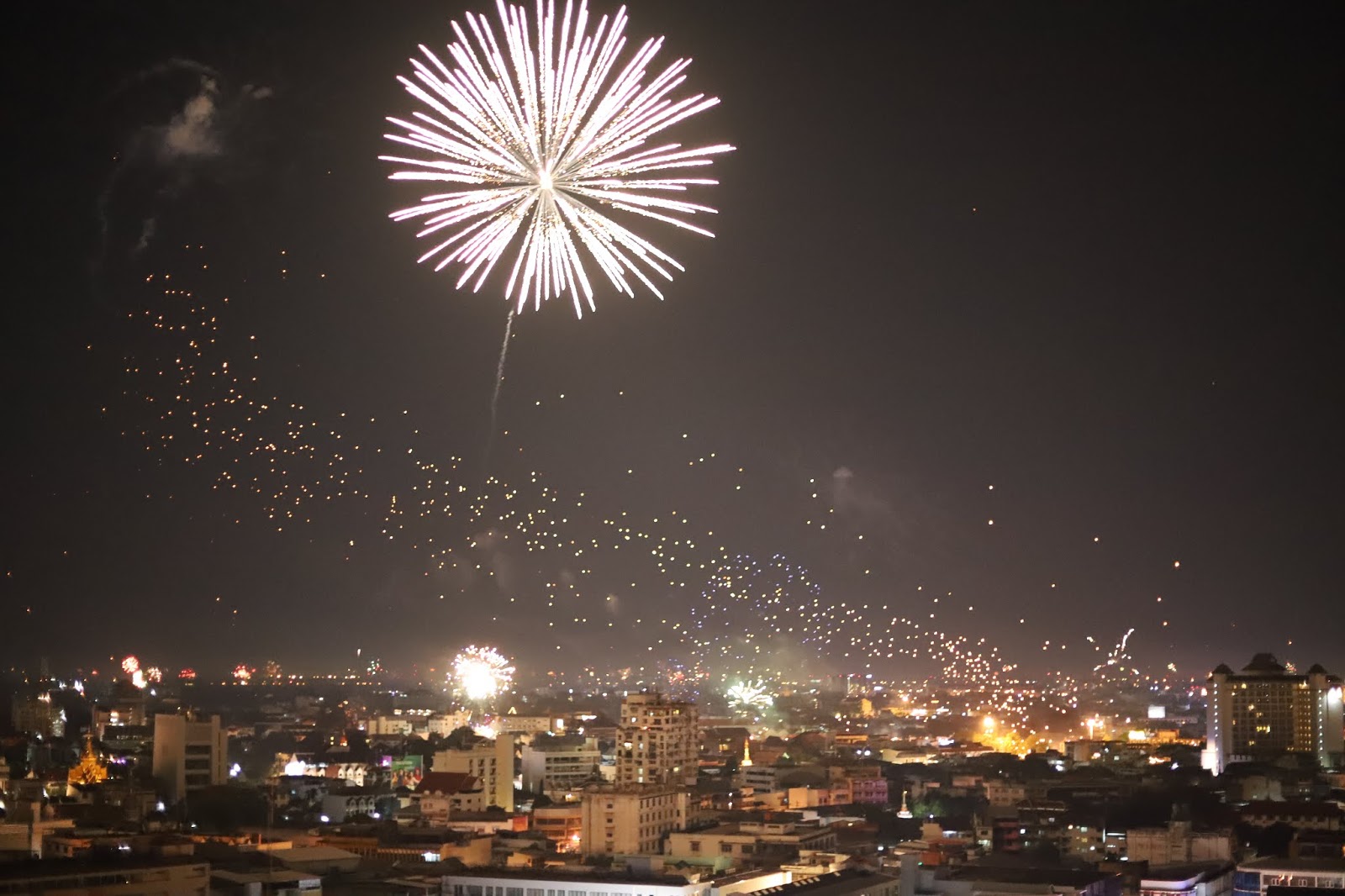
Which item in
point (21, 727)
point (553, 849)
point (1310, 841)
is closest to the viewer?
point (553, 849)

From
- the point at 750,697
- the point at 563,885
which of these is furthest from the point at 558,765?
the point at 750,697

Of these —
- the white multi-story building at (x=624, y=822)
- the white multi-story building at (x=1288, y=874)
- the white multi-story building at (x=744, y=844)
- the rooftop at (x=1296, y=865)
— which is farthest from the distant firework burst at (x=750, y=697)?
the white multi-story building at (x=1288, y=874)

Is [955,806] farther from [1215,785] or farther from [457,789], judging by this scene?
[457,789]

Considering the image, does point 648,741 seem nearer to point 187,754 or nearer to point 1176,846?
point 187,754

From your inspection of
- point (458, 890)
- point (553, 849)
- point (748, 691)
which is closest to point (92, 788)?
point (553, 849)

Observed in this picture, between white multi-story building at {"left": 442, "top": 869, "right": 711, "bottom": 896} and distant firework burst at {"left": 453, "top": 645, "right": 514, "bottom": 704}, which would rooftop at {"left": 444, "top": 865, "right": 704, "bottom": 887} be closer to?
white multi-story building at {"left": 442, "top": 869, "right": 711, "bottom": 896}

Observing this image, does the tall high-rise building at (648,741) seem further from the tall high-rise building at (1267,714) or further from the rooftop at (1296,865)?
the tall high-rise building at (1267,714)
